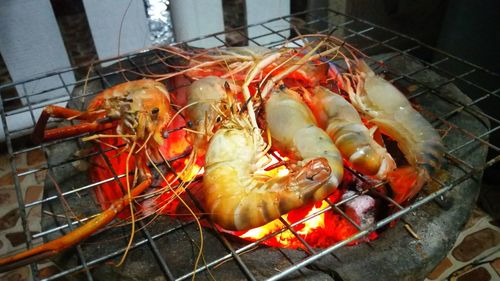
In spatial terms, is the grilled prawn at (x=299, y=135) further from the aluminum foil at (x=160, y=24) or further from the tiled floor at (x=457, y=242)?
the aluminum foil at (x=160, y=24)

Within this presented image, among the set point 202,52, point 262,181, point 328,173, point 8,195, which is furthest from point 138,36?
point 328,173

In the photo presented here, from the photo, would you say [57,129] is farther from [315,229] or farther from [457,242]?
[457,242]

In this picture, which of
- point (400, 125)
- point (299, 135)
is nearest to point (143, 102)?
point (299, 135)

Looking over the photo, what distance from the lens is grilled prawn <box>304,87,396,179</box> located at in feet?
7.26

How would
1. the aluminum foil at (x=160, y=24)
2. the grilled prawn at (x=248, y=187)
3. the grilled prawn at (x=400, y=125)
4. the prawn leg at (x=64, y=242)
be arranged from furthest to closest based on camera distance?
the aluminum foil at (x=160, y=24) → the grilled prawn at (x=400, y=125) → the grilled prawn at (x=248, y=187) → the prawn leg at (x=64, y=242)

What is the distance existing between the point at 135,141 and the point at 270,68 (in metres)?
1.06

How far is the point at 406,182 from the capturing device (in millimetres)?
2143

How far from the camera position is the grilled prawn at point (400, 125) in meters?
2.16

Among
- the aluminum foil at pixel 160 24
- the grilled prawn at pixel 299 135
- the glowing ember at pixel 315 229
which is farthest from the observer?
the aluminum foil at pixel 160 24

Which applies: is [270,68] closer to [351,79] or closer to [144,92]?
[351,79]

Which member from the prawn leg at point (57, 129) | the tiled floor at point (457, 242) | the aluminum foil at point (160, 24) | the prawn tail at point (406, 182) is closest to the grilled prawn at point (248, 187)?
the prawn tail at point (406, 182)

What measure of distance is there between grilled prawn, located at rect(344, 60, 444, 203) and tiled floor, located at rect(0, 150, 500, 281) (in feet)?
4.34

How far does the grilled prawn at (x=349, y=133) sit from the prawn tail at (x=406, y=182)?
0.06 meters

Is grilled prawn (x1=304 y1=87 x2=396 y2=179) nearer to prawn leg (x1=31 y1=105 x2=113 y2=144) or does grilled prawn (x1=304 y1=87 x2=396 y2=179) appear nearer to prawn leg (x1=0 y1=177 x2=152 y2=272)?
prawn leg (x1=0 y1=177 x2=152 y2=272)
